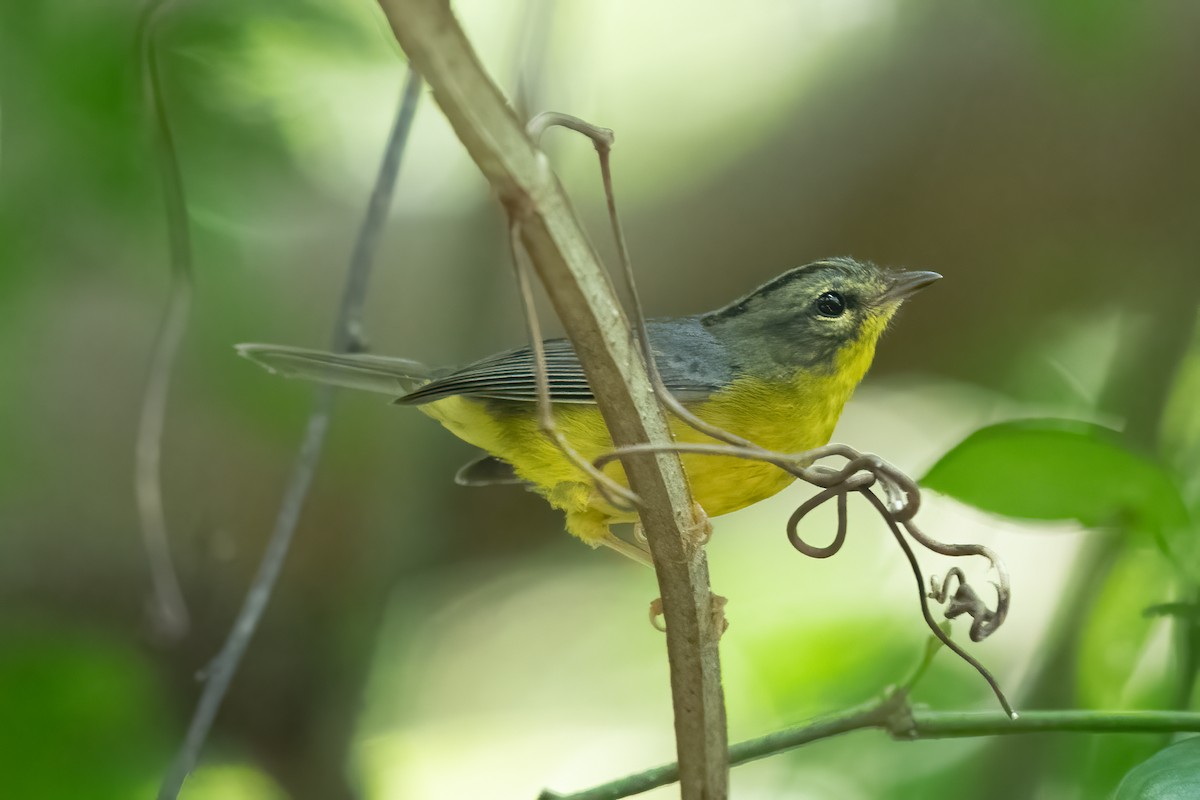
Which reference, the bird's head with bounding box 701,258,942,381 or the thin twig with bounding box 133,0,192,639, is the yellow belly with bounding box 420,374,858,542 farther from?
the thin twig with bounding box 133,0,192,639

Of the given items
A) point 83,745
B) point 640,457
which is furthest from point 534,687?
point 640,457

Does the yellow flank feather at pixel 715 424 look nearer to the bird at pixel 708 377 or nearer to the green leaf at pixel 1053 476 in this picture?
the bird at pixel 708 377

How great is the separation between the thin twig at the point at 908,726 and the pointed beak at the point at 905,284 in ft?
4.07

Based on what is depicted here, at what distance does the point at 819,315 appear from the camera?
3.03m

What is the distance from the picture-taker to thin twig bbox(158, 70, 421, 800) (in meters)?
2.30

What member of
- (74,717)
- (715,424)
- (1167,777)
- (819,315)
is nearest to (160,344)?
(74,717)

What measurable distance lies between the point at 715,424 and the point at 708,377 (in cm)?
16

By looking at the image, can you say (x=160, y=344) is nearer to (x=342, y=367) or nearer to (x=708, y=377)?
(x=342, y=367)

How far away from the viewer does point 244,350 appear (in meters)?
2.85

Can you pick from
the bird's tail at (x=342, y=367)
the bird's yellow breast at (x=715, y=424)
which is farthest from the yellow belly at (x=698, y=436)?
the bird's tail at (x=342, y=367)

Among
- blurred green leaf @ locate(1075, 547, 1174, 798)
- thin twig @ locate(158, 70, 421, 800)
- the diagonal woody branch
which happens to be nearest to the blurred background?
blurred green leaf @ locate(1075, 547, 1174, 798)

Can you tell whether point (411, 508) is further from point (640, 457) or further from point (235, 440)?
point (640, 457)

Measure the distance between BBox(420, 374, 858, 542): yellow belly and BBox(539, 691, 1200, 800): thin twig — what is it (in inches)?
27.8

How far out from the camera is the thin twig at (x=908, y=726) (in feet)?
6.16
